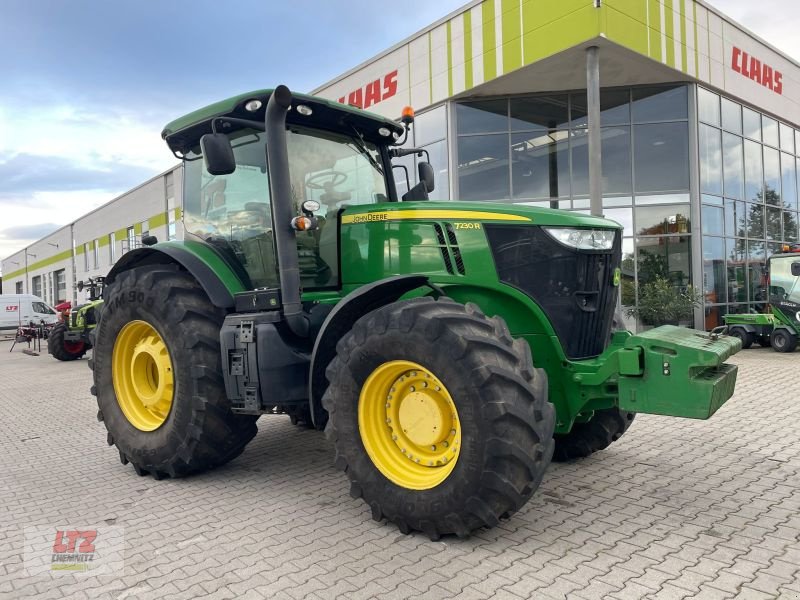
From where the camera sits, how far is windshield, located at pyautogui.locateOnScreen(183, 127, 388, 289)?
441 cm

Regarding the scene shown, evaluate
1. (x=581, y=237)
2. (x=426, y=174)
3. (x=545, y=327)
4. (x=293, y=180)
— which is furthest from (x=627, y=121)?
(x=545, y=327)

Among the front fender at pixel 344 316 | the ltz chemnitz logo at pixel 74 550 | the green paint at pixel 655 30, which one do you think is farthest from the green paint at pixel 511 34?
the ltz chemnitz logo at pixel 74 550

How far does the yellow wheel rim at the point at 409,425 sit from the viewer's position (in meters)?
3.33

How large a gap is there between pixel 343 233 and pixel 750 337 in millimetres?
12162

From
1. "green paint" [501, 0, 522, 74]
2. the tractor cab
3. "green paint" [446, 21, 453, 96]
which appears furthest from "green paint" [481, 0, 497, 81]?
the tractor cab

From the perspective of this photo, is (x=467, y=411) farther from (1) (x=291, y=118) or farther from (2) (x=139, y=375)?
(2) (x=139, y=375)

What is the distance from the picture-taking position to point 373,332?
3.41 meters

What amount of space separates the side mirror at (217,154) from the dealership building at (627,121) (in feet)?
34.5

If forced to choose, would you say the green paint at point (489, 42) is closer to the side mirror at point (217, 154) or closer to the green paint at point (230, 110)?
the green paint at point (230, 110)

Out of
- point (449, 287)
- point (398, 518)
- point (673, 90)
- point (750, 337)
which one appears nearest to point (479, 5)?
point (673, 90)

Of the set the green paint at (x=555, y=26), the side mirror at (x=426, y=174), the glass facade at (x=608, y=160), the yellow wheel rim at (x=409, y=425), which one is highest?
the green paint at (x=555, y=26)

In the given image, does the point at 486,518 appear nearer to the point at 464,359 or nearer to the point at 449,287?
the point at 464,359

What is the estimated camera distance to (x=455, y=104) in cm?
1575

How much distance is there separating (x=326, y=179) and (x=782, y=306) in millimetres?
11776
